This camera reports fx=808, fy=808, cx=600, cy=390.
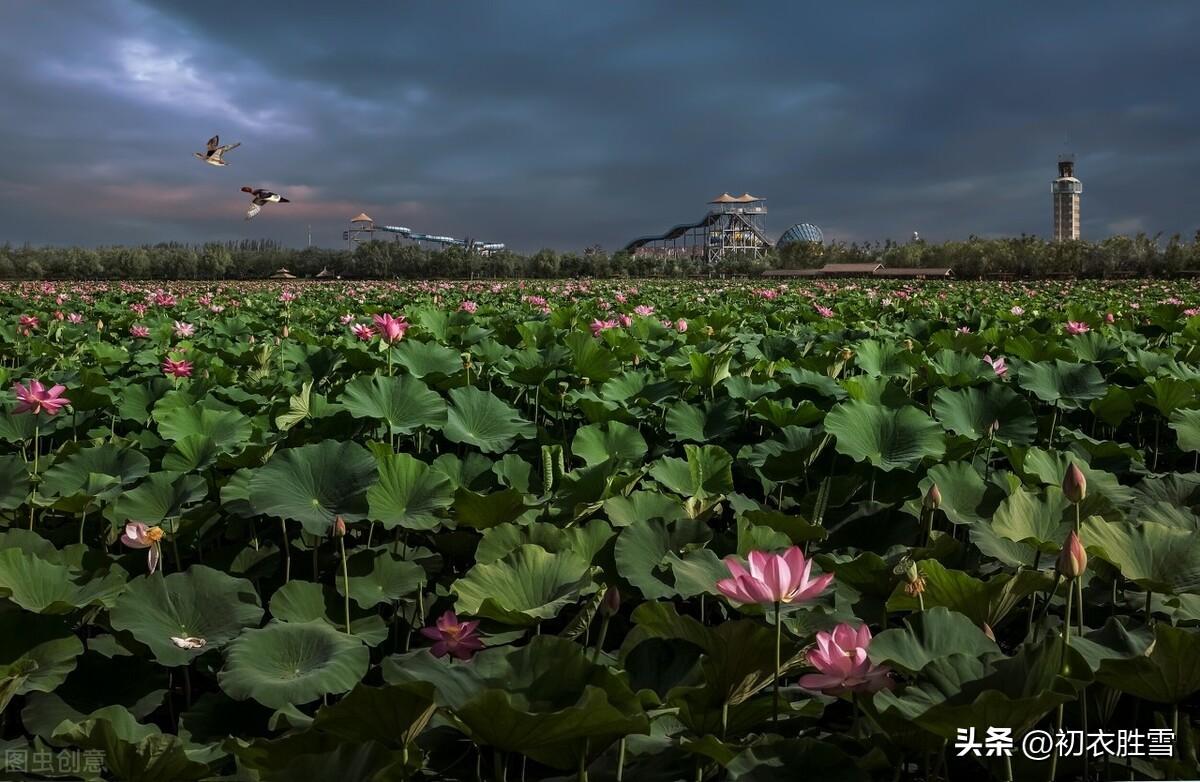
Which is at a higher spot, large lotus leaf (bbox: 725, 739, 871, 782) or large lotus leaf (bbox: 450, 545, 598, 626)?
large lotus leaf (bbox: 450, 545, 598, 626)

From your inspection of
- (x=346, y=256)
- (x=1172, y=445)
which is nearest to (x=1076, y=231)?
(x=346, y=256)

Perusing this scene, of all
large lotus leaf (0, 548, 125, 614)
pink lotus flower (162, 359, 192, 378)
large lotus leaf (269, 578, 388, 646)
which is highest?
pink lotus flower (162, 359, 192, 378)

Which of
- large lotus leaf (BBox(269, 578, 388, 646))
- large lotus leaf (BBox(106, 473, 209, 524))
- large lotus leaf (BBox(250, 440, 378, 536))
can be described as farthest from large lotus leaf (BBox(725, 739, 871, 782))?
large lotus leaf (BBox(106, 473, 209, 524))

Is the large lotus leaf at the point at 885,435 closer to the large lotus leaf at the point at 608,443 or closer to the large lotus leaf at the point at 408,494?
the large lotus leaf at the point at 608,443

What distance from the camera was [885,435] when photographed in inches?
86.8

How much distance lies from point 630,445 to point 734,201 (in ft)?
300

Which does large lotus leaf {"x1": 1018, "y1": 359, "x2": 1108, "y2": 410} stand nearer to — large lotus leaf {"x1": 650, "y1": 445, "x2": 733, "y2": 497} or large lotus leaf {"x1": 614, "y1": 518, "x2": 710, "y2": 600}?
large lotus leaf {"x1": 650, "y1": 445, "x2": 733, "y2": 497}

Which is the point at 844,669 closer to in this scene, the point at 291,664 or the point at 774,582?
the point at 774,582

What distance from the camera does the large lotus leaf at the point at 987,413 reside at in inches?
101

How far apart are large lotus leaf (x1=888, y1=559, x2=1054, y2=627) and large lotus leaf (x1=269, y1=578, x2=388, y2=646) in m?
0.97

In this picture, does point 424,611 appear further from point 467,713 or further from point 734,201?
point 734,201

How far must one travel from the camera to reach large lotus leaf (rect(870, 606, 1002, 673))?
1.07 metres

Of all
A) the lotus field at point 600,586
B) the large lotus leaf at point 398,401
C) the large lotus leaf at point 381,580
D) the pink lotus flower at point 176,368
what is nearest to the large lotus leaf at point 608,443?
the lotus field at point 600,586

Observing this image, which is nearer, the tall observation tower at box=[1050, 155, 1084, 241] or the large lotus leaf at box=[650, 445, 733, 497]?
the large lotus leaf at box=[650, 445, 733, 497]
